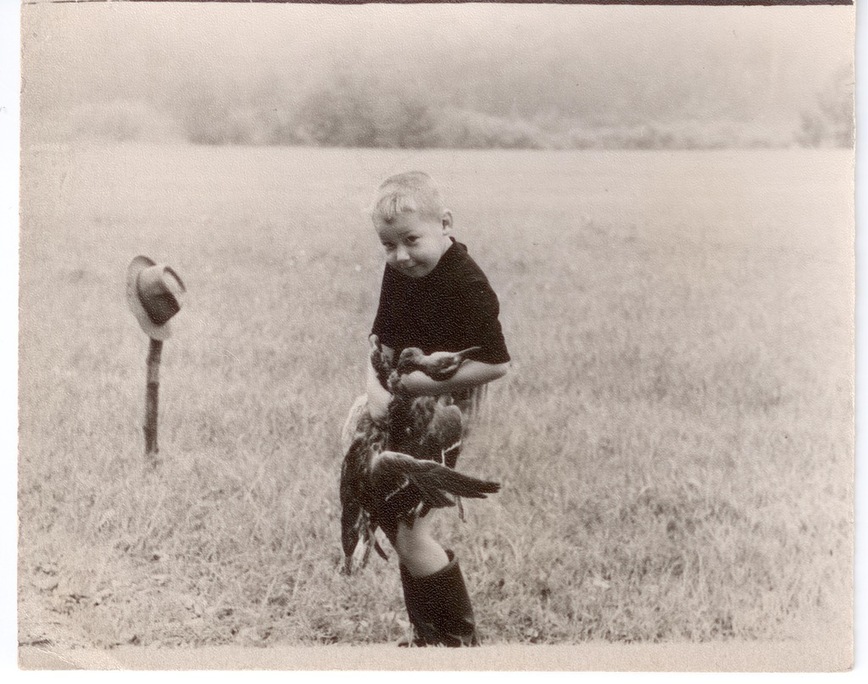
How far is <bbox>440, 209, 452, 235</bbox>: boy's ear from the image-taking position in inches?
109

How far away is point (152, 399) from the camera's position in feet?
9.62

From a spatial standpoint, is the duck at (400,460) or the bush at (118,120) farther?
the bush at (118,120)

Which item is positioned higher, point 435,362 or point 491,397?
point 435,362

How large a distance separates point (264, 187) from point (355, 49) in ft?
1.97

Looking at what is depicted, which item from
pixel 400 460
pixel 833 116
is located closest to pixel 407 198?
pixel 400 460

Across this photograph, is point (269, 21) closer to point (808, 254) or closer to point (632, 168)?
point (632, 168)

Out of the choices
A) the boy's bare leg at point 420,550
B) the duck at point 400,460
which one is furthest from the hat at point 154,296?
the boy's bare leg at point 420,550

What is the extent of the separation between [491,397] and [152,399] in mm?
1214

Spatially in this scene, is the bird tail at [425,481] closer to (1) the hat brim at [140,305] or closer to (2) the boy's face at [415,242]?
(2) the boy's face at [415,242]

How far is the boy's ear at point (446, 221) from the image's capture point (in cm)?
278

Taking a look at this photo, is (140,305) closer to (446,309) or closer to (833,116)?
(446,309)

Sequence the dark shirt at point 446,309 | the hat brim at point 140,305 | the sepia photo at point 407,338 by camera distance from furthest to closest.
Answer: the hat brim at point 140,305, the sepia photo at point 407,338, the dark shirt at point 446,309

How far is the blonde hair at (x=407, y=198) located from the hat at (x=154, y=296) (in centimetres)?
77

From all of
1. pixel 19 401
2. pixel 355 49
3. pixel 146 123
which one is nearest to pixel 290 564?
pixel 19 401
